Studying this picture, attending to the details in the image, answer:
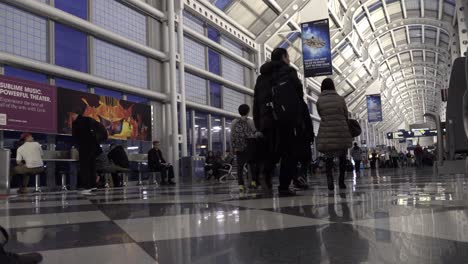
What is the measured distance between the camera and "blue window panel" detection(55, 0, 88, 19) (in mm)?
11852

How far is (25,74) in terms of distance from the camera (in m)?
10.7

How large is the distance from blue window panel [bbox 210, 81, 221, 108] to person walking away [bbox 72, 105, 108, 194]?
12.2 meters

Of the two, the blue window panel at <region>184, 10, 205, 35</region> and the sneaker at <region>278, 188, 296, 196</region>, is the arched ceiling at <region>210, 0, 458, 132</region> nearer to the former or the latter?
the blue window panel at <region>184, 10, 205, 35</region>

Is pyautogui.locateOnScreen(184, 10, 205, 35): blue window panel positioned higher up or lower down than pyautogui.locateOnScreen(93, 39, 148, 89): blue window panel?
higher up

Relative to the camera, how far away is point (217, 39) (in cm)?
1973

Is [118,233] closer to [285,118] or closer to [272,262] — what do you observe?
[272,262]

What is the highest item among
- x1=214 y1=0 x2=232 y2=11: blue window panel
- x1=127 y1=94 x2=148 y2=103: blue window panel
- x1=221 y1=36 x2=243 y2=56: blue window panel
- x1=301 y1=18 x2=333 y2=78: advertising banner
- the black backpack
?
x1=214 y1=0 x2=232 y2=11: blue window panel

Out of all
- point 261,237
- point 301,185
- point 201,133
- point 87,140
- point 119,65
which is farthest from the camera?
point 201,133

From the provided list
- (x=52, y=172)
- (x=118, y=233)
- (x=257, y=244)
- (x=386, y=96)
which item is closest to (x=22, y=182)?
(x=52, y=172)

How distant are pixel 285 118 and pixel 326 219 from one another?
7.25 feet

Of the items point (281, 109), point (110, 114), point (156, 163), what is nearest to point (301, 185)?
point (281, 109)

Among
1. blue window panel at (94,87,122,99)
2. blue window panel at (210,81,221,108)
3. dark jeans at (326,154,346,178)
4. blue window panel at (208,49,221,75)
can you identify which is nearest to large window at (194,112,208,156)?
→ blue window panel at (210,81,221,108)

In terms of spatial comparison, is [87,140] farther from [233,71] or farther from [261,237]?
[233,71]

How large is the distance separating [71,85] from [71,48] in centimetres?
105
